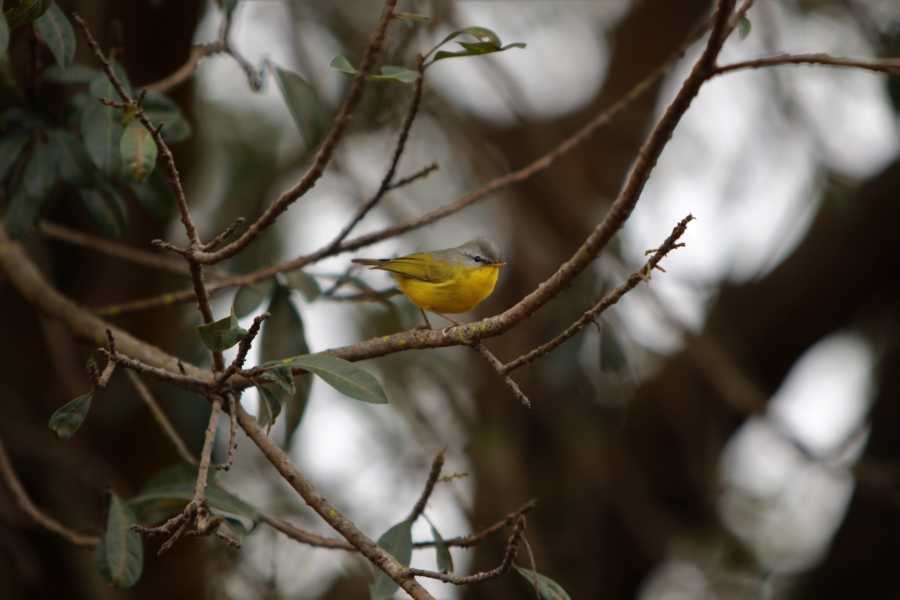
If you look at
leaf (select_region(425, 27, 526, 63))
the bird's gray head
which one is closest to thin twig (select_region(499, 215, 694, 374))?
leaf (select_region(425, 27, 526, 63))

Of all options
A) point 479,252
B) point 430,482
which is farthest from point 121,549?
point 479,252

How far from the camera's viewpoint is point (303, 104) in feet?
9.64

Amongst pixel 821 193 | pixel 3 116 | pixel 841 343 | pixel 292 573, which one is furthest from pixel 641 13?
pixel 3 116

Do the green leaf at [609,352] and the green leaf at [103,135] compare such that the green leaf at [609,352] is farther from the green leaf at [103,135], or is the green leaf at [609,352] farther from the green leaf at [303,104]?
the green leaf at [103,135]

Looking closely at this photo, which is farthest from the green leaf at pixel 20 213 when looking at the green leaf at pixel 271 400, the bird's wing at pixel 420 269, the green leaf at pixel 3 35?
the bird's wing at pixel 420 269

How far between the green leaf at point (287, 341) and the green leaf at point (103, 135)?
62 cm

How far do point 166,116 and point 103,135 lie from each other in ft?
0.68

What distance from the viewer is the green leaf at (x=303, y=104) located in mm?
2922

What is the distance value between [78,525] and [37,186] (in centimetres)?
169

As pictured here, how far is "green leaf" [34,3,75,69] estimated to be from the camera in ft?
7.91

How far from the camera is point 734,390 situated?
13.9 ft

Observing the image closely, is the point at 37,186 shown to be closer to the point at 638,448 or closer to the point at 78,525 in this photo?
the point at 78,525

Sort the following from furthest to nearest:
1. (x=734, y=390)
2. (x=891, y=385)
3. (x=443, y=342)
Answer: (x=891, y=385), (x=734, y=390), (x=443, y=342)

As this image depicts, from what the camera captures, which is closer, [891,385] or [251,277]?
[251,277]
